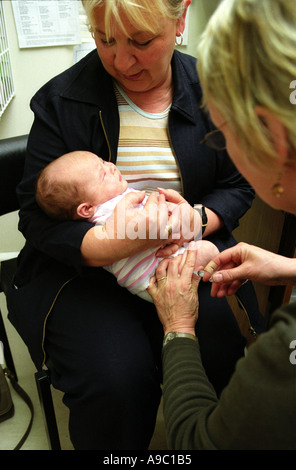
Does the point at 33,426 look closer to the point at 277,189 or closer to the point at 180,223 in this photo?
the point at 180,223

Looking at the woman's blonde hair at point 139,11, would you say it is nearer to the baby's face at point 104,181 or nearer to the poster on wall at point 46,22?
the baby's face at point 104,181

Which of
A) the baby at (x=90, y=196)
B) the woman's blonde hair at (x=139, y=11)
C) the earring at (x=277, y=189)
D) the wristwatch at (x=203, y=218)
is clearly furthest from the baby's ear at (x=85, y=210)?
the earring at (x=277, y=189)

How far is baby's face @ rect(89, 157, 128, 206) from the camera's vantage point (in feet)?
3.56

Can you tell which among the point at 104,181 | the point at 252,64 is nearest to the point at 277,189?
the point at 252,64

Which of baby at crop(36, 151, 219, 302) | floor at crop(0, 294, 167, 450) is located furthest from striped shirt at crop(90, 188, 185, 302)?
floor at crop(0, 294, 167, 450)

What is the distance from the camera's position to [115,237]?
→ 41.0 inches

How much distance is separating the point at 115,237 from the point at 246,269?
346 mm

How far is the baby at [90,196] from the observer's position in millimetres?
1067

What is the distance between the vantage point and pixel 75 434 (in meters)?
1.10

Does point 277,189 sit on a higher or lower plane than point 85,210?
higher

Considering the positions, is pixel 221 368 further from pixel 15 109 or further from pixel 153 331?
pixel 15 109

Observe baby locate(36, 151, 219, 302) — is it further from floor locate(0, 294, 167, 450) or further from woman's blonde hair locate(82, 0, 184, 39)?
floor locate(0, 294, 167, 450)

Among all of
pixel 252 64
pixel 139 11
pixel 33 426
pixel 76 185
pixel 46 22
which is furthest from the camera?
pixel 46 22

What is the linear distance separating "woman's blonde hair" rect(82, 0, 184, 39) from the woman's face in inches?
0.5
